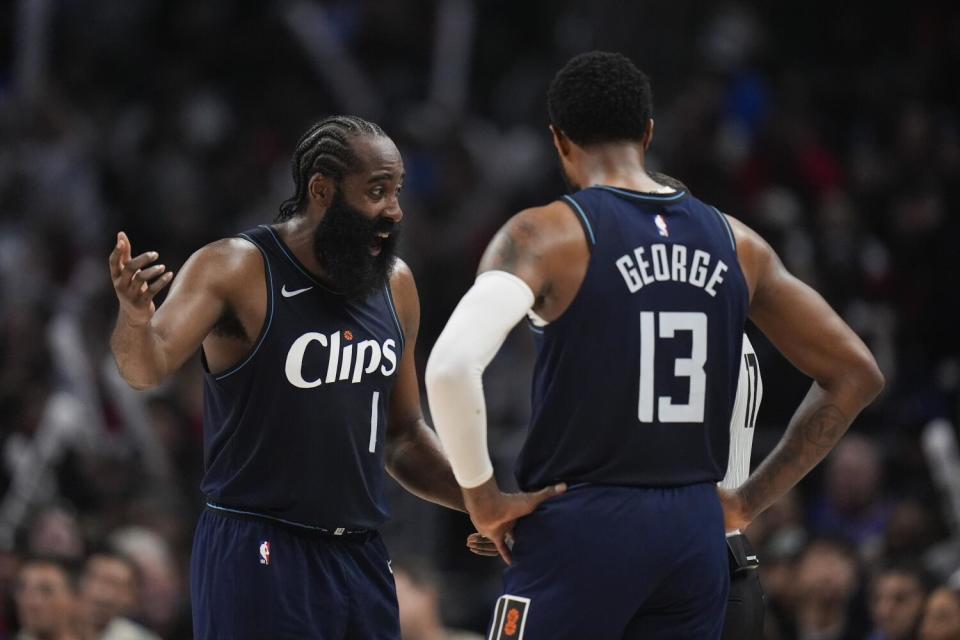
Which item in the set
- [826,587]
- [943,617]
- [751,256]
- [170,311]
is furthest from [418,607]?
[751,256]

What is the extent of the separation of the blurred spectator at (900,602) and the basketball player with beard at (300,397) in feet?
13.0

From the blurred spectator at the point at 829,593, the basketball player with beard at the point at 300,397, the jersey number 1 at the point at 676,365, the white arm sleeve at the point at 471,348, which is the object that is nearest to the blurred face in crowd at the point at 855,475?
the blurred spectator at the point at 829,593

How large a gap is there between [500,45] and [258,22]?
2.62 meters

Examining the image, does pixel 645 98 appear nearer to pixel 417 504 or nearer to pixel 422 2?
pixel 417 504

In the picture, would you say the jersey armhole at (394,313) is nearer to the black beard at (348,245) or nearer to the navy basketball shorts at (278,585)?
the black beard at (348,245)

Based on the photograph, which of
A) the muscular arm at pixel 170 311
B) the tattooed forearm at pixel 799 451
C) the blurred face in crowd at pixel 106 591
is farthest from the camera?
the blurred face in crowd at pixel 106 591

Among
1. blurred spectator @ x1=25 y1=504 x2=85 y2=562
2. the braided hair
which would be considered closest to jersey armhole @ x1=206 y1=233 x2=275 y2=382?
the braided hair

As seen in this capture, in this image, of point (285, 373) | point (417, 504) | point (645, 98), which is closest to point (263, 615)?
point (285, 373)

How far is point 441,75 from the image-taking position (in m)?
15.6

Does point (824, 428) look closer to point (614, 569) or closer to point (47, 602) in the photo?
point (614, 569)

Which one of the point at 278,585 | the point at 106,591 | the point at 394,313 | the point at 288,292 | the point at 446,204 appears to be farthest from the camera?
the point at 446,204

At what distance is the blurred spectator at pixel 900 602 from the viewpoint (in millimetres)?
8711

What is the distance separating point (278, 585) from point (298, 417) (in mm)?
588

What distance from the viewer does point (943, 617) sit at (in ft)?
26.4
